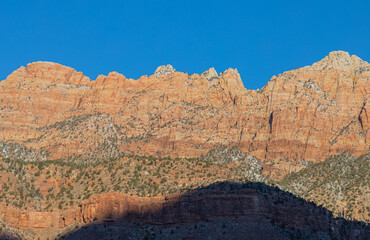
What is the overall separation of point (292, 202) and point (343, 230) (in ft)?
40.8

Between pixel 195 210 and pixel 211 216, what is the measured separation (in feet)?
11.1

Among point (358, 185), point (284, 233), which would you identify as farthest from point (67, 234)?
point (358, 185)

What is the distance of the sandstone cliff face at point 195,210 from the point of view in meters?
137

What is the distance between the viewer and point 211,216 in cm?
13700

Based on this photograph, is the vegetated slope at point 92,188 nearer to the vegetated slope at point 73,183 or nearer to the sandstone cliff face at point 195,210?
the vegetated slope at point 73,183

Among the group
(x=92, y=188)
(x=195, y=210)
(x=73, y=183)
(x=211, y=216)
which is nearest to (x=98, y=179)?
(x=92, y=188)

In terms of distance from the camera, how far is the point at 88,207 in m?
145

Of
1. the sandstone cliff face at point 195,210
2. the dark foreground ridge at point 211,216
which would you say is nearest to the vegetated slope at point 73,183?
the sandstone cliff face at point 195,210

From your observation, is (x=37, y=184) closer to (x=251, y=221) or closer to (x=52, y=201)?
(x=52, y=201)

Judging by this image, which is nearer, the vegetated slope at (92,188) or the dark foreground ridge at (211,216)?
the dark foreground ridge at (211,216)

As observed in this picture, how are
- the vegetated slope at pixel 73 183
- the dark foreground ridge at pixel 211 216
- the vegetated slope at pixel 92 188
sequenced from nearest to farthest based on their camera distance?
the dark foreground ridge at pixel 211 216
the vegetated slope at pixel 92 188
the vegetated slope at pixel 73 183

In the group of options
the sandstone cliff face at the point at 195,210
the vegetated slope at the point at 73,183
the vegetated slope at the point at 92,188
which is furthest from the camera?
the vegetated slope at the point at 73,183

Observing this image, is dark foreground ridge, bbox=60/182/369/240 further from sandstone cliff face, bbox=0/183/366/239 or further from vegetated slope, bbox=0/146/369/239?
vegetated slope, bbox=0/146/369/239

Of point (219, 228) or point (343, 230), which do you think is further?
point (343, 230)
